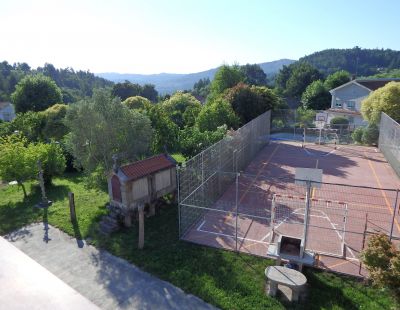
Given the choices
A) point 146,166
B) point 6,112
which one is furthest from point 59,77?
point 146,166

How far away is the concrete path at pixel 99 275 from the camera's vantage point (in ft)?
32.5

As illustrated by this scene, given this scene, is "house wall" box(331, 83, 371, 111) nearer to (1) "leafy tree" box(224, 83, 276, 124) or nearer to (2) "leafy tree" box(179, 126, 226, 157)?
(1) "leafy tree" box(224, 83, 276, 124)

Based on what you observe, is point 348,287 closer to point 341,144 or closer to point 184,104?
point 341,144

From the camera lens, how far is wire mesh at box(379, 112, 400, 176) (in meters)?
20.7

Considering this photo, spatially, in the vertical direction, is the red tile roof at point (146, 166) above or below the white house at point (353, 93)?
below

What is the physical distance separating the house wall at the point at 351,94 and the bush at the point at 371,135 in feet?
66.7

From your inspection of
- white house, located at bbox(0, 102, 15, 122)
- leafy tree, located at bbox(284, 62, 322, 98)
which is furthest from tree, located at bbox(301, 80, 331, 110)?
white house, located at bbox(0, 102, 15, 122)

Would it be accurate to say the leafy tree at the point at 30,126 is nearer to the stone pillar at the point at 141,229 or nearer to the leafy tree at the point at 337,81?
the stone pillar at the point at 141,229

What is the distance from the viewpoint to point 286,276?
9.80 m

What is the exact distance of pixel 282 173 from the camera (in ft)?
71.9

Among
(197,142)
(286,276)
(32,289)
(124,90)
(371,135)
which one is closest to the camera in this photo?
(286,276)

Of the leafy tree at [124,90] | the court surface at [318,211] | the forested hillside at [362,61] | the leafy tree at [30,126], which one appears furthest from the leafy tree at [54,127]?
the forested hillside at [362,61]

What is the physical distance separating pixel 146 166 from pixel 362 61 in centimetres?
19576

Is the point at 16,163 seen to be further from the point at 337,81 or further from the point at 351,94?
the point at 337,81
